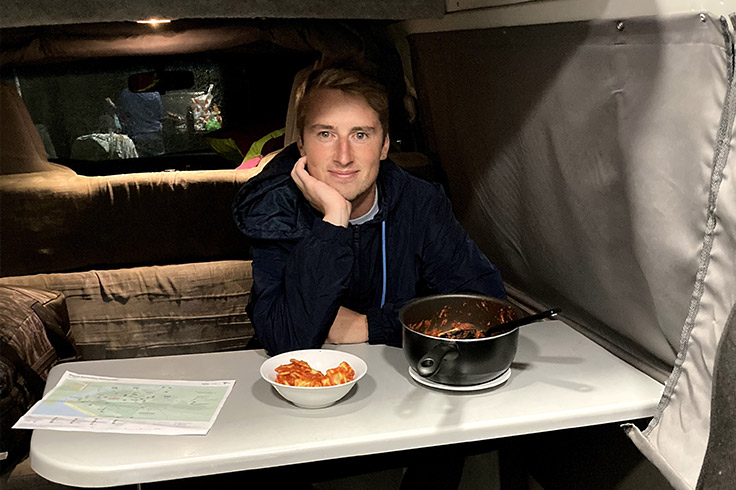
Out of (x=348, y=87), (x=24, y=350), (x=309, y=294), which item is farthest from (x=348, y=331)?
(x=24, y=350)

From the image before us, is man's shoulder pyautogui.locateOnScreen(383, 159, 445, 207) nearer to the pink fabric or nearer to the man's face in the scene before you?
the man's face

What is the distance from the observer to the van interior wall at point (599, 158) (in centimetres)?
117

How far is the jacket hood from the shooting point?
164 centimetres

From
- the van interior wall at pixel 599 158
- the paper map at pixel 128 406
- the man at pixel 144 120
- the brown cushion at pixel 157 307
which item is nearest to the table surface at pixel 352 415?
the paper map at pixel 128 406

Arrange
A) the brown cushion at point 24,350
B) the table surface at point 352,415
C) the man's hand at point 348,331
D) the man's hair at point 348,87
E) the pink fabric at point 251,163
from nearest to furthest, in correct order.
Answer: the table surface at point 352,415, the man's hand at point 348,331, the man's hair at point 348,87, the brown cushion at point 24,350, the pink fabric at point 251,163

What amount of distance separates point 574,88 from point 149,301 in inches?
74.5

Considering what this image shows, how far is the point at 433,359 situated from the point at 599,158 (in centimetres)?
54

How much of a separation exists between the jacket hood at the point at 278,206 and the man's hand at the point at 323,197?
0.05 meters

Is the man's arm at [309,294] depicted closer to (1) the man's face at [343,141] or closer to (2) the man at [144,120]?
(1) the man's face at [343,141]

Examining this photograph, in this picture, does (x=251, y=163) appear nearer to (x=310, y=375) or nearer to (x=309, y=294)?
(x=309, y=294)

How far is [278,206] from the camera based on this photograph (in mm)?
1686

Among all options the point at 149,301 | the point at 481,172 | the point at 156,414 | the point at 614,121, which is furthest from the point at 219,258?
the point at 614,121

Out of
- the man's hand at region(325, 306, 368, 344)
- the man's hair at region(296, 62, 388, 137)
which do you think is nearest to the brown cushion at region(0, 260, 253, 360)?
the man's hair at region(296, 62, 388, 137)

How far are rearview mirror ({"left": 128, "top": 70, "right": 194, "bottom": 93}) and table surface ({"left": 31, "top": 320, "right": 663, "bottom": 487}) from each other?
204cm
